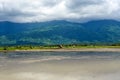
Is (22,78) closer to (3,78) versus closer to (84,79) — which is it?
(3,78)

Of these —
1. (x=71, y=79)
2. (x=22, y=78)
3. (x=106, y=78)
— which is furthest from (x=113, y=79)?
(x=22, y=78)

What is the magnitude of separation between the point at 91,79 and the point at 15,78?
324 inches

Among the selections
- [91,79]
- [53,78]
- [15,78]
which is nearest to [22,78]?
[15,78]

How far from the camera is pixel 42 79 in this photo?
31.9 m

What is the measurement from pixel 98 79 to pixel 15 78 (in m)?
8.91

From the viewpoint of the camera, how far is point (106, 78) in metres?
31.2

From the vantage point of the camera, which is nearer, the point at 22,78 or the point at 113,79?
the point at 113,79

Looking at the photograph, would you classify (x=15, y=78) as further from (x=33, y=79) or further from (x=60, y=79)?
(x=60, y=79)

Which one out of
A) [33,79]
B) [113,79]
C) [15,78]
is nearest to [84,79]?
[113,79]

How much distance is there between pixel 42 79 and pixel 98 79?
18.9 feet

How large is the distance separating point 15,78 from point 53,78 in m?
4.13

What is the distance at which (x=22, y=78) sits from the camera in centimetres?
3288

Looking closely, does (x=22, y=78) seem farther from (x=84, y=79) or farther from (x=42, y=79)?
(x=84, y=79)

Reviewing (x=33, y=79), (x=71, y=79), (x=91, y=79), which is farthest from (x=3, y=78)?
(x=91, y=79)
